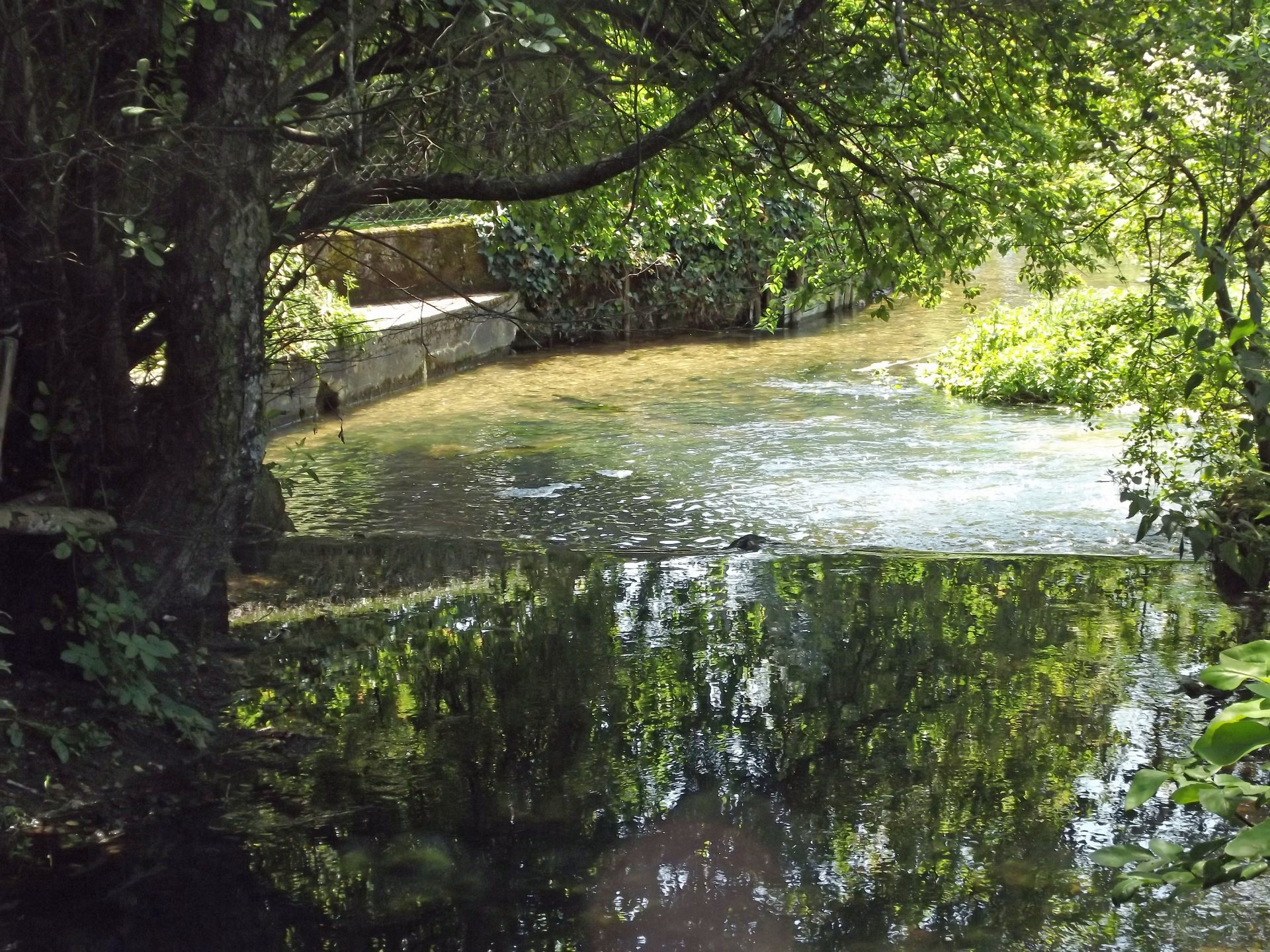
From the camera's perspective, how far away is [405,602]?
6914 millimetres

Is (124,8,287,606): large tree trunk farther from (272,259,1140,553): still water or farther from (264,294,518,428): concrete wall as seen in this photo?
(264,294,518,428): concrete wall

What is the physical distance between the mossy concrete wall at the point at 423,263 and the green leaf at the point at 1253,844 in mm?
13154

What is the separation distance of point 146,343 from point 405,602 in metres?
2.39

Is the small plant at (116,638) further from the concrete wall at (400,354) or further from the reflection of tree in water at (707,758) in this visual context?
the concrete wall at (400,354)

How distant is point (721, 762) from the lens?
4812 millimetres

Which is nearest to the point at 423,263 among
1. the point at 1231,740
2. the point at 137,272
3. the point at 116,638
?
the point at 137,272

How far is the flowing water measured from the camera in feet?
12.3

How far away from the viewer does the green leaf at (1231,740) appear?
1746 millimetres

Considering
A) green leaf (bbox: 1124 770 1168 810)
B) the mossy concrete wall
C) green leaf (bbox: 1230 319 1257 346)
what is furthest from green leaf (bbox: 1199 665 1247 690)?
the mossy concrete wall

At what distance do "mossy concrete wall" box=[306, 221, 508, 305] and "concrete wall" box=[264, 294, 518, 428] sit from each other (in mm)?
260

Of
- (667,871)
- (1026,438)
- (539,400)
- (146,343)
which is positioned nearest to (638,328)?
(539,400)

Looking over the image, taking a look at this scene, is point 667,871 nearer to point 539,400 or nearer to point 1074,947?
point 1074,947

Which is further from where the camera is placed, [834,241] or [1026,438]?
[1026,438]

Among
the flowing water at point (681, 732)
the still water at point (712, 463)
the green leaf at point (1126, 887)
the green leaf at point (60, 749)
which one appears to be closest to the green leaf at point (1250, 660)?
the green leaf at point (1126, 887)
